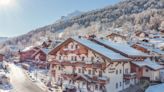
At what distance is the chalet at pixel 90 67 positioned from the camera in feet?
159

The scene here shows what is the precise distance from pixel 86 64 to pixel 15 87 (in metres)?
12.2

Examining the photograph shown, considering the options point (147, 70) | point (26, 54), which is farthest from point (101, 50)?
point (26, 54)

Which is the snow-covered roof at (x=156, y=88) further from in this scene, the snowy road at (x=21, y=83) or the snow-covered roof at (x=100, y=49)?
the snowy road at (x=21, y=83)

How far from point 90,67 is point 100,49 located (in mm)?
3217

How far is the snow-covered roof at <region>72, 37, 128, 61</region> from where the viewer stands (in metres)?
48.6

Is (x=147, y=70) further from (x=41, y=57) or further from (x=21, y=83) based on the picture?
(x=41, y=57)

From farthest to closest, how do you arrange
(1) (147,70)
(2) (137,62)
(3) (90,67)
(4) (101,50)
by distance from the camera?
(1) (147,70) < (2) (137,62) < (3) (90,67) < (4) (101,50)

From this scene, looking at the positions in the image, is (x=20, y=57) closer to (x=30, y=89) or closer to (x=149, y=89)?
(x=30, y=89)

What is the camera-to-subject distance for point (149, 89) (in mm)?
50188

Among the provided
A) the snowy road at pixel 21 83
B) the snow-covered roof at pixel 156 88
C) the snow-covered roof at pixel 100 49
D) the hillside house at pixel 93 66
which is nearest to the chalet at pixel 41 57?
the snowy road at pixel 21 83

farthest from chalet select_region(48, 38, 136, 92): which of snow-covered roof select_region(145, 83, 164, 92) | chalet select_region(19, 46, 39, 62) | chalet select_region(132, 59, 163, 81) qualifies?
chalet select_region(19, 46, 39, 62)

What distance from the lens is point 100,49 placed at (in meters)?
50.9

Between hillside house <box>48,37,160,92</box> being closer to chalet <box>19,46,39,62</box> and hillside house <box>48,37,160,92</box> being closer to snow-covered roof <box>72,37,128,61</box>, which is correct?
snow-covered roof <box>72,37,128,61</box>

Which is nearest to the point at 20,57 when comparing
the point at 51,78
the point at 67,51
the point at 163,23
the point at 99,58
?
the point at 51,78
